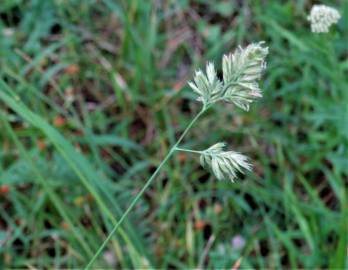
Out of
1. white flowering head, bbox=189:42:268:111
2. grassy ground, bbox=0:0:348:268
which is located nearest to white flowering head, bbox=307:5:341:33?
grassy ground, bbox=0:0:348:268

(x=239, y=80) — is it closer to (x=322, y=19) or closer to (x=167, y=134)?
(x=322, y=19)

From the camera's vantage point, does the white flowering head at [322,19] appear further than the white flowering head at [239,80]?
Yes

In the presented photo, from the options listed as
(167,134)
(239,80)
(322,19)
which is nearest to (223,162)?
(239,80)

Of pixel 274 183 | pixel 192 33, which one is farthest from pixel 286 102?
pixel 192 33

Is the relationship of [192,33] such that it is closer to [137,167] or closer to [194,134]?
[194,134]

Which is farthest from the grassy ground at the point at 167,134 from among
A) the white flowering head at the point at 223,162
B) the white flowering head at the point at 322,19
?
the white flowering head at the point at 223,162

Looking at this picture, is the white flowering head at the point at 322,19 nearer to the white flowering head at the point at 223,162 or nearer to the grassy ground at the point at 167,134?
the grassy ground at the point at 167,134

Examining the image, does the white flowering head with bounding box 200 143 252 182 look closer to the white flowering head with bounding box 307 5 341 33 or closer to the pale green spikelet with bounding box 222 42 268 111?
the pale green spikelet with bounding box 222 42 268 111
